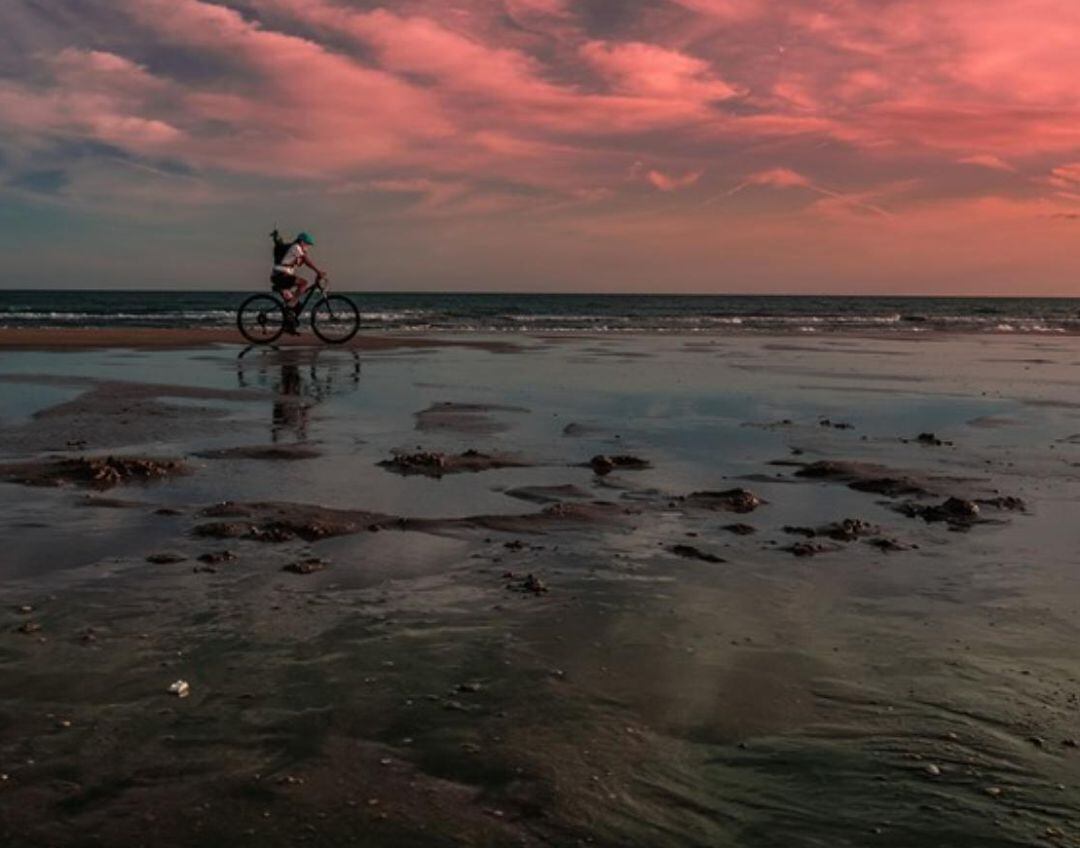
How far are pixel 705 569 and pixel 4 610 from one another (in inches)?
148

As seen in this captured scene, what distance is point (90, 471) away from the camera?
866 cm

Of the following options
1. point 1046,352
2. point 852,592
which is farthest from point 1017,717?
point 1046,352

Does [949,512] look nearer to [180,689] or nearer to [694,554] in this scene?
[694,554]

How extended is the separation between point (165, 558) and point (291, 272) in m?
17.4

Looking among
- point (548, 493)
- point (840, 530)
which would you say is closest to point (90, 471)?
point (548, 493)

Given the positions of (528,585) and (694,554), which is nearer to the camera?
(528,585)

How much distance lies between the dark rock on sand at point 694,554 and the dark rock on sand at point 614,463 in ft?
8.92

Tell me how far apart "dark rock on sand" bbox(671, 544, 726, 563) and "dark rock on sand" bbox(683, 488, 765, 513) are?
4.36 ft

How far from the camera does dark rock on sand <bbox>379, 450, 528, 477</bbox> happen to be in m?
9.42

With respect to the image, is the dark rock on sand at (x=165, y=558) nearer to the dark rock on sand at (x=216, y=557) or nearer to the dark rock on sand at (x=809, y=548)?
the dark rock on sand at (x=216, y=557)

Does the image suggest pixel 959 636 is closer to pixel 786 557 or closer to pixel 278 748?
pixel 786 557

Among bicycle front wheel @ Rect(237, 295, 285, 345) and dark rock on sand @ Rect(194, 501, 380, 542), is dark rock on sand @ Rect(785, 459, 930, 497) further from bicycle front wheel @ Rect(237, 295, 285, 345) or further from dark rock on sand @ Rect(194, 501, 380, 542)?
bicycle front wheel @ Rect(237, 295, 285, 345)

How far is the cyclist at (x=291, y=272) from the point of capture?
22.2 meters

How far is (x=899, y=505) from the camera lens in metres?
8.34
